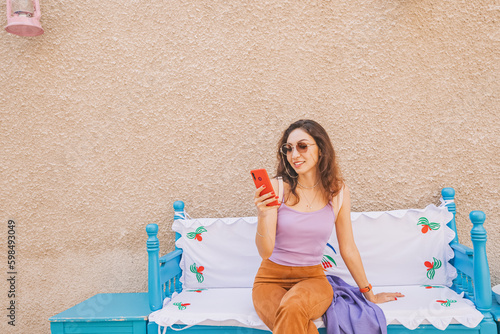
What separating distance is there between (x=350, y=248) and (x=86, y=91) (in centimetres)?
230

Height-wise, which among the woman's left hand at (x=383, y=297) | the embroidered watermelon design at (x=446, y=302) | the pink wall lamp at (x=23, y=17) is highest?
the pink wall lamp at (x=23, y=17)

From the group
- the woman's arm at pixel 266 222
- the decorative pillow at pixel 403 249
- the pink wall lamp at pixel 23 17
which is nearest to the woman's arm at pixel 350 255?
the decorative pillow at pixel 403 249

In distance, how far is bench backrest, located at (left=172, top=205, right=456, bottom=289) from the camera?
2.59m

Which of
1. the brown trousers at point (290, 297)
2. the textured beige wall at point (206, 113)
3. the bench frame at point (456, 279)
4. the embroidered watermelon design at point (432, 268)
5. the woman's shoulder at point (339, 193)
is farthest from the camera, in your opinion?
the textured beige wall at point (206, 113)

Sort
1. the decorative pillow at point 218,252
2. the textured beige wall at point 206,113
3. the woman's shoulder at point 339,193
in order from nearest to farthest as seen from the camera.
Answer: the woman's shoulder at point 339,193
the decorative pillow at point 218,252
the textured beige wall at point 206,113

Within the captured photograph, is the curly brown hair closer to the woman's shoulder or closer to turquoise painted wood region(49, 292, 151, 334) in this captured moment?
the woman's shoulder

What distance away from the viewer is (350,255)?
7.27ft

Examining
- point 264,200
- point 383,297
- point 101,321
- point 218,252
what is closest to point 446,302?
point 383,297

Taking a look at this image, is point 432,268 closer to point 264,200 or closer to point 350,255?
point 350,255

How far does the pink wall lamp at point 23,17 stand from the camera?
2.80m

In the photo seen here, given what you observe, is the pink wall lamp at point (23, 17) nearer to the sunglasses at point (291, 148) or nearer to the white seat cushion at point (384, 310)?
the sunglasses at point (291, 148)

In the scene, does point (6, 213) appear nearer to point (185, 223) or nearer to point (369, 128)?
point (185, 223)

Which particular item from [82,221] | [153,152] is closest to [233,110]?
[153,152]

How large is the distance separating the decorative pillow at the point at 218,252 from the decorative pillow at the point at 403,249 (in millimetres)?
540
